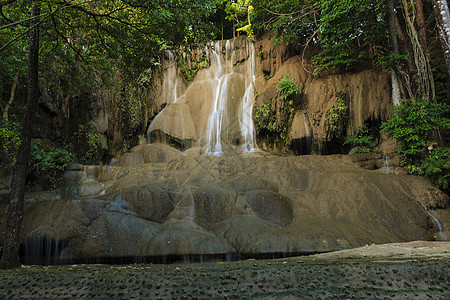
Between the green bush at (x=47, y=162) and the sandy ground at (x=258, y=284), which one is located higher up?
the green bush at (x=47, y=162)

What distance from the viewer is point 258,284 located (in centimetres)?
173

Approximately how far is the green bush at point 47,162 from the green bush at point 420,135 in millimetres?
12152

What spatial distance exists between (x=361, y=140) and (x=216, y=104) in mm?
8906

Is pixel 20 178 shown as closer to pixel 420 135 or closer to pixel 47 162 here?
pixel 47 162

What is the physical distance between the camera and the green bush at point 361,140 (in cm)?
1027

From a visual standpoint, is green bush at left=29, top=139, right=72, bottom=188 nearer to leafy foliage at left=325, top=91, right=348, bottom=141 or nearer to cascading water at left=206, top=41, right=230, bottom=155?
cascading water at left=206, top=41, right=230, bottom=155

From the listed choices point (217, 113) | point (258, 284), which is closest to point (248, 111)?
point (217, 113)

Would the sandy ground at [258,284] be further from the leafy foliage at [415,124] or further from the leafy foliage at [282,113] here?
the leafy foliage at [282,113]

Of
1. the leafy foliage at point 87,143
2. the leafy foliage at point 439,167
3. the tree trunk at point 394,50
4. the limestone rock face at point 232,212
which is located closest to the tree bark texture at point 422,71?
the tree trunk at point 394,50

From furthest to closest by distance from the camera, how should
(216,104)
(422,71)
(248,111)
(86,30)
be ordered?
(216,104) → (248,111) → (422,71) → (86,30)

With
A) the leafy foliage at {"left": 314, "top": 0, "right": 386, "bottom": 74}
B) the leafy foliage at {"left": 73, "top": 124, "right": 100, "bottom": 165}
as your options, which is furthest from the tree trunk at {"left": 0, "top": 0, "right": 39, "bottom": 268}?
the leafy foliage at {"left": 314, "top": 0, "right": 386, "bottom": 74}

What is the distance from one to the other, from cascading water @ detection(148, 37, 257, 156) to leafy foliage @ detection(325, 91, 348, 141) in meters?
4.17

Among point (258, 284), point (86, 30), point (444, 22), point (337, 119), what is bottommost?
point (258, 284)

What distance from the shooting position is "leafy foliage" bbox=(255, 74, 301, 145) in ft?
42.6
